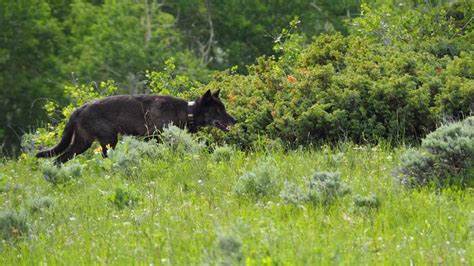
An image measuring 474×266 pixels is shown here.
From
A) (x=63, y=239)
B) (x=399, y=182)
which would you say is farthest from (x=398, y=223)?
(x=63, y=239)

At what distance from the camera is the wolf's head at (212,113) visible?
13.3 m

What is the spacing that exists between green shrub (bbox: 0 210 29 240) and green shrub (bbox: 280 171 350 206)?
2277mm

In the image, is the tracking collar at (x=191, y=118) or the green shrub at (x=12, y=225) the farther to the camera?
the tracking collar at (x=191, y=118)

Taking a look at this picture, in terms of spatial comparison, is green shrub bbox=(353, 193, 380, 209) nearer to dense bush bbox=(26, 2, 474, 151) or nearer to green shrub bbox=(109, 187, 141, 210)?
green shrub bbox=(109, 187, 141, 210)

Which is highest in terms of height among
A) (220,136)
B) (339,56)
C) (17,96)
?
(339,56)

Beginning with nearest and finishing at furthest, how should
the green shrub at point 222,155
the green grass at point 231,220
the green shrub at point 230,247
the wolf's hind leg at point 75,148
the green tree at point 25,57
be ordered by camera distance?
1. the green shrub at point 230,247
2. the green grass at point 231,220
3. the green shrub at point 222,155
4. the wolf's hind leg at point 75,148
5. the green tree at point 25,57

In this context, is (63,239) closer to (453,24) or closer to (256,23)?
(453,24)

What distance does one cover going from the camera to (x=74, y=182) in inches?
414

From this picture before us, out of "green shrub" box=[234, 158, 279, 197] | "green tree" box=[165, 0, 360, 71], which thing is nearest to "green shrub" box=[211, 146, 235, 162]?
"green shrub" box=[234, 158, 279, 197]

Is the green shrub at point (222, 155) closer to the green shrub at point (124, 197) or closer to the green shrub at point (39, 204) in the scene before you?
the green shrub at point (124, 197)

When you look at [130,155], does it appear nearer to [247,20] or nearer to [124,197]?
[124,197]

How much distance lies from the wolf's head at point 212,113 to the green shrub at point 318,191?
4818mm

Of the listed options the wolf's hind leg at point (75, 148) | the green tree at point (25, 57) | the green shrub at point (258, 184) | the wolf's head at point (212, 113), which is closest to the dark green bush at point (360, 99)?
the wolf's head at point (212, 113)

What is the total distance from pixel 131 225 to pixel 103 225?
39 cm
